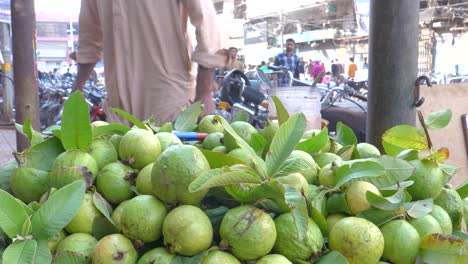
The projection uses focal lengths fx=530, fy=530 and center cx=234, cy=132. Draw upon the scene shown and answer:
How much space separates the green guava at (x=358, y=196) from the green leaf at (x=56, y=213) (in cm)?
61

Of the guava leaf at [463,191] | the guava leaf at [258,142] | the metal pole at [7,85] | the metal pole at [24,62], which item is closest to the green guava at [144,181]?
the guava leaf at [258,142]

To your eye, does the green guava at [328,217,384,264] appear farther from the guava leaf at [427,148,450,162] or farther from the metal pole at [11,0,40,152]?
the metal pole at [11,0,40,152]

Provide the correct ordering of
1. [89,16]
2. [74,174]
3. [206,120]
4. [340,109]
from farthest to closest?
[340,109], [89,16], [206,120], [74,174]

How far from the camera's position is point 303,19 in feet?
87.4

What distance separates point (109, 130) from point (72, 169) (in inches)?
11.6

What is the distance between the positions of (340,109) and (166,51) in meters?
2.51

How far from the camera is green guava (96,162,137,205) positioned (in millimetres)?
1287

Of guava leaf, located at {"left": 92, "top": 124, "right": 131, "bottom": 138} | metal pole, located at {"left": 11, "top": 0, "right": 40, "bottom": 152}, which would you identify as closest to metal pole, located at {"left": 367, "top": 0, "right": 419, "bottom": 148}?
guava leaf, located at {"left": 92, "top": 124, "right": 131, "bottom": 138}

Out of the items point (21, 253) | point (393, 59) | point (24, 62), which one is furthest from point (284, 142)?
point (24, 62)

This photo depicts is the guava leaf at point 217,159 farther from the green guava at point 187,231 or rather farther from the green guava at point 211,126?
the green guava at point 211,126

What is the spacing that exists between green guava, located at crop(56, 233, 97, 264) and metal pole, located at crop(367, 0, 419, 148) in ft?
5.58

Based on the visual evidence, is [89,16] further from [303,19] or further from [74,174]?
[303,19]

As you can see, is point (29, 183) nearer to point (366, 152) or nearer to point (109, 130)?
point (109, 130)

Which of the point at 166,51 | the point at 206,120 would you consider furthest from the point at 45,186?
the point at 166,51
